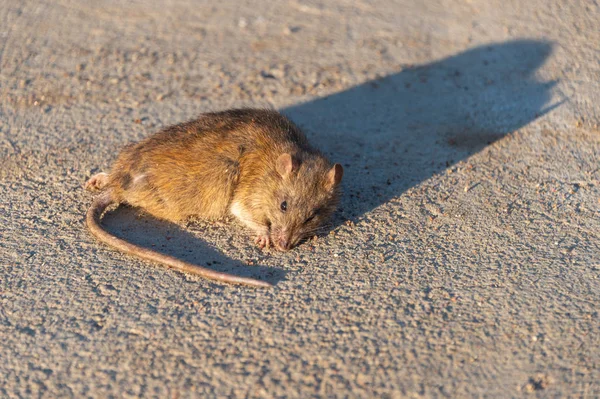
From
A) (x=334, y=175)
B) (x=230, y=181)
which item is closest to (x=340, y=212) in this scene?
(x=334, y=175)

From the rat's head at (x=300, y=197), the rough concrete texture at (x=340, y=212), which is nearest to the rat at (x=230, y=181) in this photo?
the rat's head at (x=300, y=197)

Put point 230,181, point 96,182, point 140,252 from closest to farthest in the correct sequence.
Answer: point 140,252 → point 230,181 → point 96,182

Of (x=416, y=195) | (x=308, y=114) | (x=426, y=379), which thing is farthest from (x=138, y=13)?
(x=426, y=379)

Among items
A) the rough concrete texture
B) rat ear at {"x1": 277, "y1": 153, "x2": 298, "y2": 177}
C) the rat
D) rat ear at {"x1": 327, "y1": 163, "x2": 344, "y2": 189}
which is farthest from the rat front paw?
rat ear at {"x1": 327, "y1": 163, "x2": 344, "y2": 189}

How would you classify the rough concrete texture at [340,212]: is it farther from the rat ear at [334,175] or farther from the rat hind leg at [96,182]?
the rat ear at [334,175]

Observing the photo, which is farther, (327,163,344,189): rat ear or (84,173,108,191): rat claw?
(84,173,108,191): rat claw

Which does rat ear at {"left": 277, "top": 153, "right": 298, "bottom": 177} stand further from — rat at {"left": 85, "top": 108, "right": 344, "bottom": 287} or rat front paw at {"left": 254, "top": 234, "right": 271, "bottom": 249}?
rat front paw at {"left": 254, "top": 234, "right": 271, "bottom": 249}

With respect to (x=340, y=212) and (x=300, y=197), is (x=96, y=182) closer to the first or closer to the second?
(x=300, y=197)
